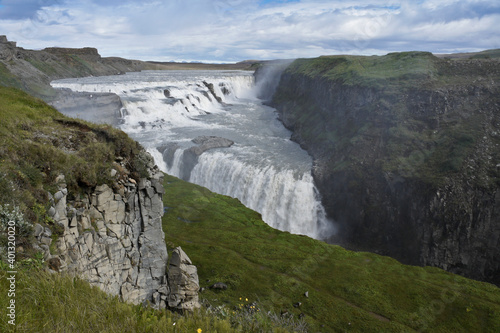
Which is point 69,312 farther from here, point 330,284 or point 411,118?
point 411,118

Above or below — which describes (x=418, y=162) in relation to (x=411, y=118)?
below

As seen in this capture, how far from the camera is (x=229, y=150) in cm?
5131

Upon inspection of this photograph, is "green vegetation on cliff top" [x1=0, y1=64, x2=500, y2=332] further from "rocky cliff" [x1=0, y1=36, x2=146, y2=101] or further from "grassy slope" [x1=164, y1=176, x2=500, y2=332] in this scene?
"rocky cliff" [x1=0, y1=36, x2=146, y2=101]

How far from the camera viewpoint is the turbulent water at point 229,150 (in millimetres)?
41938

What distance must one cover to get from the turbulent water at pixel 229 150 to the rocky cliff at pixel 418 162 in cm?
359

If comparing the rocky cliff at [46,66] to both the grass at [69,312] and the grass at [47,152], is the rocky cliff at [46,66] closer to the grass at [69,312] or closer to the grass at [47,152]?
the grass at [47,152]

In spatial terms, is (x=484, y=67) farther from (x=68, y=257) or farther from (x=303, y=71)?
(x=68, y=257)

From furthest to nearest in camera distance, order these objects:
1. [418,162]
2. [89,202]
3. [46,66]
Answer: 1. [46,66]
2. [418,162]
3. [89,202]

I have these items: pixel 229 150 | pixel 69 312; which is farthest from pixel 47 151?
pixel 229 150

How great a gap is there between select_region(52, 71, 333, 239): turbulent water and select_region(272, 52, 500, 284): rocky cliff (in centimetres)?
359

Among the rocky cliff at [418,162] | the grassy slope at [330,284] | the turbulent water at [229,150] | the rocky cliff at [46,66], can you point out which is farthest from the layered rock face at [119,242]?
the rocky cliff at [46,66]

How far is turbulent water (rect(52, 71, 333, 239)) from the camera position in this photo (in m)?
41.9

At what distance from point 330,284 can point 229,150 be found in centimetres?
3084

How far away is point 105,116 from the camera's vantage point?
58.9 metres
